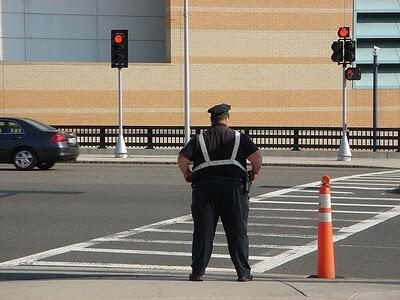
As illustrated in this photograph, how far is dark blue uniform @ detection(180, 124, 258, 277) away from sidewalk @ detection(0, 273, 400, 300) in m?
0.41

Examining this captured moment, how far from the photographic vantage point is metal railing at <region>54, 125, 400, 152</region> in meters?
35.9

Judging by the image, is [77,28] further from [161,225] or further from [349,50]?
[161,225]

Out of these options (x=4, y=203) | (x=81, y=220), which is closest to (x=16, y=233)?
(x=81, y=220)

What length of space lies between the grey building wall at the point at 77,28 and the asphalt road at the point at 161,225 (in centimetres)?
1902

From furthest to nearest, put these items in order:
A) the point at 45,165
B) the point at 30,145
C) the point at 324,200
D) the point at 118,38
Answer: the point at 118,38, the point at 45,165, the point at 30,145, the point at 324,200

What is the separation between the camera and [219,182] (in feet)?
33.4

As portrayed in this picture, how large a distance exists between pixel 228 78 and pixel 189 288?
3433 centimetres

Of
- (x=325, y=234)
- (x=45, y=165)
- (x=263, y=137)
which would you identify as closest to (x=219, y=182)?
(x=325, y=234)

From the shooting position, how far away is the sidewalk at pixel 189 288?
9336mm

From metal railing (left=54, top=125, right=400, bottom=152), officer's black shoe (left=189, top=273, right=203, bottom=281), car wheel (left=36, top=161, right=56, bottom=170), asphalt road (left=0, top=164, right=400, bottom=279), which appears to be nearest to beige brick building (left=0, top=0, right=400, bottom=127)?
metal railing (left=54, top=125, right=400, bottom=152)

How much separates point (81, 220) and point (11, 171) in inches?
416

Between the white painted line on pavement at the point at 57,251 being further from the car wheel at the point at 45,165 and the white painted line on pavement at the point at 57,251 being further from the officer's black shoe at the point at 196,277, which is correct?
the car wheel at the point at 45,165

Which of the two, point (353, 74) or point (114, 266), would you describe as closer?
point (114, 266)

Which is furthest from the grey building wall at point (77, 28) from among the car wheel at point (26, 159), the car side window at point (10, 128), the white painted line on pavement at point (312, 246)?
the white painted line on pavement at point (312, 246)
